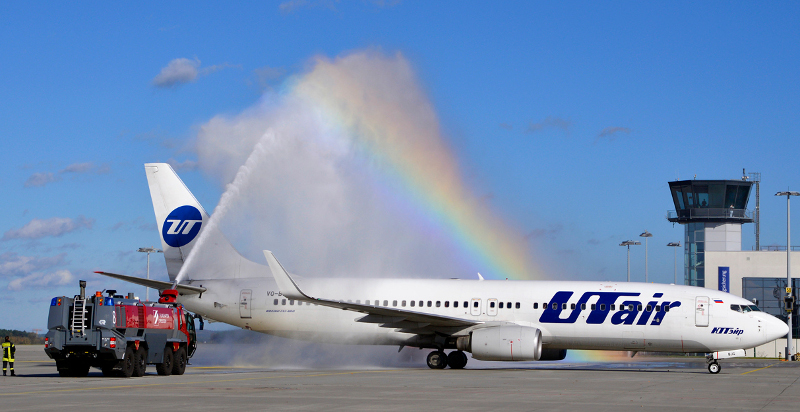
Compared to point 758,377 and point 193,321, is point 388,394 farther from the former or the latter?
point 758,377

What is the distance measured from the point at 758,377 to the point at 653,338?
4.33m

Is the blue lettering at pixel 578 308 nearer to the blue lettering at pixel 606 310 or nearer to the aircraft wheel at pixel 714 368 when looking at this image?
the blue lettering at pixel 606 310

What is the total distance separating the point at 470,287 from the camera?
118ft

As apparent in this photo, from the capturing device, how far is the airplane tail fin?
125 feet

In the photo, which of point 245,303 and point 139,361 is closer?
point 139,361

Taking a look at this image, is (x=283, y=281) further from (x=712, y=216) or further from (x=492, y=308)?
(x=712, y=216)

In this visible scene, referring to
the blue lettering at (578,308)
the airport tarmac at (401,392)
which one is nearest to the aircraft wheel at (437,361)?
the blue lettering at (578,308)

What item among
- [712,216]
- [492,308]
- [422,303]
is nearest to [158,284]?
[422,303]

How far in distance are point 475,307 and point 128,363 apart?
47.4ft

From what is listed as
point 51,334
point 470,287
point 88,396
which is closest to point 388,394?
point 88,396

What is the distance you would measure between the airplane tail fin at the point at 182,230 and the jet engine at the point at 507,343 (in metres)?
11.2

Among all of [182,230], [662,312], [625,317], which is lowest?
[625,317]

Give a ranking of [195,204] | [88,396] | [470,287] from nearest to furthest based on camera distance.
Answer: [88,396] → [470,287] → [195,204]

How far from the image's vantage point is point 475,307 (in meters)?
35.2
